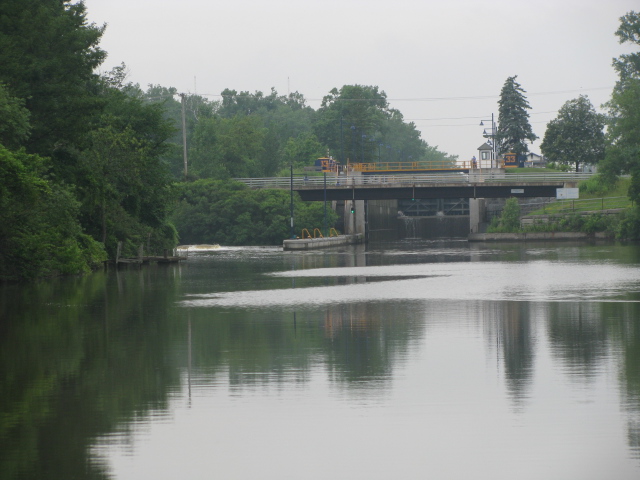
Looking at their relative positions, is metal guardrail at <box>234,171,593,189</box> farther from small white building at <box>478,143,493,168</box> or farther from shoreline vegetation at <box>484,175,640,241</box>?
small white building at <box>478,143,493,168</box>

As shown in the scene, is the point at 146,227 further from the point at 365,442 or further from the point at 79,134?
the point at 365,442

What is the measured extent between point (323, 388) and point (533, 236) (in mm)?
83940

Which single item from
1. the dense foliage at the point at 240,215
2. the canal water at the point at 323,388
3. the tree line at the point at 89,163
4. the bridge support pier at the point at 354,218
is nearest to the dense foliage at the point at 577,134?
the tree line at the point at 89,163

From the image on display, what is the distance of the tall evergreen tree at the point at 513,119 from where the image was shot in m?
133

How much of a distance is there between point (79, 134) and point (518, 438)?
35664mm

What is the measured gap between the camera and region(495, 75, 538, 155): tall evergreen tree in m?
133

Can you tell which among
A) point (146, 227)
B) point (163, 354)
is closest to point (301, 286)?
point (163, 354)

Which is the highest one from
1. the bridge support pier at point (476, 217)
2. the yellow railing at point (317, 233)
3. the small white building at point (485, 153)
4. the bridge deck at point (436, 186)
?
the small white building at point (485, 153)

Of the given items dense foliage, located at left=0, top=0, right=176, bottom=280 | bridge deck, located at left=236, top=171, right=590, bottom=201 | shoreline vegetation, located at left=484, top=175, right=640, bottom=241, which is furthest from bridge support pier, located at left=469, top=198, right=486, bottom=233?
dense foliage, located at left=0, top=0, right=176, bottom=280

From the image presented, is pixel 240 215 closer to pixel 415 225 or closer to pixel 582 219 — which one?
pixel 415 225

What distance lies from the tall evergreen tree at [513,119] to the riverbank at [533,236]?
34725 mm

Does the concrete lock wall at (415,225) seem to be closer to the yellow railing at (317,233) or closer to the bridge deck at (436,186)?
the yellow railing at (317,233)

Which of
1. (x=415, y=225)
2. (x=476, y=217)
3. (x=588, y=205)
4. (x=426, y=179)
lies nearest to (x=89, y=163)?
(x=426, y=179)

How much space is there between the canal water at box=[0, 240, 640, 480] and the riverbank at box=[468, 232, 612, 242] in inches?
2484
